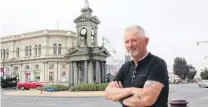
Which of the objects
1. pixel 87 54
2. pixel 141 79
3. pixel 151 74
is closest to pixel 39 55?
pixel 87 54

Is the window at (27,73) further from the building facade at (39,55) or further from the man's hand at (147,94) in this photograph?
the man's hand at (147,94)

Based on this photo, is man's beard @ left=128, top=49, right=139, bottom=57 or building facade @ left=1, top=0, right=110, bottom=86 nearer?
man's beard @ left=128, top=49, right=139, bottom=57

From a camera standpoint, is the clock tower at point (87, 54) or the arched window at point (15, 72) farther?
the arched window at point (15, 72)

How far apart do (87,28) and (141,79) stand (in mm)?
38426

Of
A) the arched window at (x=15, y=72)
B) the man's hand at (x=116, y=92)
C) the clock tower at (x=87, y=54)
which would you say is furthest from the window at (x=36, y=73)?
the man's hand at (x=116, y=92)

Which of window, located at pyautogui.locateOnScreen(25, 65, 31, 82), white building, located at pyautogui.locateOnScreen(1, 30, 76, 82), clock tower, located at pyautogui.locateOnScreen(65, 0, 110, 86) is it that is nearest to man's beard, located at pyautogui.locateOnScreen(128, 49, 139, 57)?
clock tower, located at pyautogui.locateOnScreen(65, 0, 110, 86)

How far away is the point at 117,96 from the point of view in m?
2.93

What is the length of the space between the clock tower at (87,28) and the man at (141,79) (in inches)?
1503

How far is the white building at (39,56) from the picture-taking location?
62.2 m

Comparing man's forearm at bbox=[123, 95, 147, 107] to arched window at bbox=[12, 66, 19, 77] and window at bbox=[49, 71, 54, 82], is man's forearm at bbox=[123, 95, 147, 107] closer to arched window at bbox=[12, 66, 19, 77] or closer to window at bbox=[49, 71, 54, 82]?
window at bbox=[49, 71, 54, 82]

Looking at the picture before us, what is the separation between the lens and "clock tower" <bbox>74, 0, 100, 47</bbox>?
135ft

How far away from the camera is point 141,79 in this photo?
2.86 meters

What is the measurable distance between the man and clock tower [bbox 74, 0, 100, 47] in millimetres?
38173

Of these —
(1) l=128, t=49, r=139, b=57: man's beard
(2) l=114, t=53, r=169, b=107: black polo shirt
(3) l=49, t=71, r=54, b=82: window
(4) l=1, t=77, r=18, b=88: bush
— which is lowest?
(4) l=1, t=77, r=18, b=88: bush
